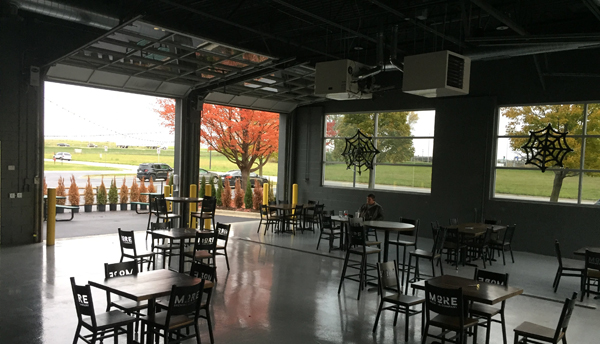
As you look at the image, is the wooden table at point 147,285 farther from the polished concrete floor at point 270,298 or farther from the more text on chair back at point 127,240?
the more text on chair back at point 127,240

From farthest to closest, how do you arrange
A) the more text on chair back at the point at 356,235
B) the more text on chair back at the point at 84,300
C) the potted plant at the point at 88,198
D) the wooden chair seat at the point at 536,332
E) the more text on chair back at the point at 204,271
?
1. the potted plant at the point at 88,198
2. the more text on chair back at the point at 356,235
3. the more text on chair back at the point at 204,271
4. the wooden chair seat at the point at 536,332
5. the more text on chair back at the point at 84,300

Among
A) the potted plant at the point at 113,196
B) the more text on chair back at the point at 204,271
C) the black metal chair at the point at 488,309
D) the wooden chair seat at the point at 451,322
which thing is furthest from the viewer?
the potted plant at the point at 113,196

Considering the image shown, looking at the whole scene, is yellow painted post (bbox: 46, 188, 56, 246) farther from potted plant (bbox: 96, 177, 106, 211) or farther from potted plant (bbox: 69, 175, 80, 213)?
potted plant (bbox: 96, 177, 106, 211)

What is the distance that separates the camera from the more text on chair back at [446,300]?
4246 millimetres

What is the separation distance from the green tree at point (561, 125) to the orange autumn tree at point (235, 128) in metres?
9.21

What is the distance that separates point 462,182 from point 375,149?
3.01 metres

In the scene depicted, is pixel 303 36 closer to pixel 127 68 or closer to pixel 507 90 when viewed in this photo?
pixel 127 68

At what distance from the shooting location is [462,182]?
12156 millimetres

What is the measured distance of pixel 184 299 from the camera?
13.9 ft

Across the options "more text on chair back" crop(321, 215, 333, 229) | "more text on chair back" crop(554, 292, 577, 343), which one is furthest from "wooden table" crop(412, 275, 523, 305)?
"more text on chair back" crop(321, 215, 333, 229)

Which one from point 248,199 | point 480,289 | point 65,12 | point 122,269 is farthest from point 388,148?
point 122,269

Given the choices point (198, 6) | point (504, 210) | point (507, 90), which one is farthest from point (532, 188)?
point (198, 6)

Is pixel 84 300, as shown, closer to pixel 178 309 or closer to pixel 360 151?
pixel 178 309

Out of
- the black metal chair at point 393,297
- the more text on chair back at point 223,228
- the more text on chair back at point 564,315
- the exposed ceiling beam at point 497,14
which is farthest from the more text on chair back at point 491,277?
the more text on chair back at point 223,228
